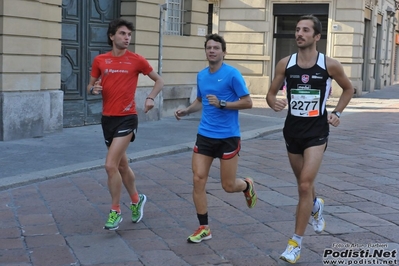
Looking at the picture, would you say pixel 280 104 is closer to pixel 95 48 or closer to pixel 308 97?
pixel 308 97

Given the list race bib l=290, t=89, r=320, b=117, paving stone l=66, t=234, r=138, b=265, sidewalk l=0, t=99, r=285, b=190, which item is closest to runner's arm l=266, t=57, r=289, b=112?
race bib l=290, t=89, r=320, b=117

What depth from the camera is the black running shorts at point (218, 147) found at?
5.51 metres

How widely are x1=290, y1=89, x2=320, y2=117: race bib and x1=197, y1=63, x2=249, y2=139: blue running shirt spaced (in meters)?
0.51

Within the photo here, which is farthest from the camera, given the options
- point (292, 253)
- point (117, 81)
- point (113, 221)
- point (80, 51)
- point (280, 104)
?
point (80, 51)

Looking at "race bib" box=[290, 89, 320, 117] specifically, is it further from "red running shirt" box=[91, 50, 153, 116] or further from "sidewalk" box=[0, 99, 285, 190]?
"sidewalk" box=[0, 99, 285, 190]

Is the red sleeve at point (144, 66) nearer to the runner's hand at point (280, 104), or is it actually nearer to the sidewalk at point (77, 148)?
the runner's hand at point (280, 104)

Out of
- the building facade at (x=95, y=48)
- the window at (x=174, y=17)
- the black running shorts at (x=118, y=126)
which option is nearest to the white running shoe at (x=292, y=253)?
the black running shorts at (x=118, y=126)

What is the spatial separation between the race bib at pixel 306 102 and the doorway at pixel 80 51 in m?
8.33

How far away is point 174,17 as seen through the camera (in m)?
16.5

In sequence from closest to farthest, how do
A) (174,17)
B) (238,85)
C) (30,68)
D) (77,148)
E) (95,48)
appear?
(238,85) < (77,148) < (30,68) < (95,48) < (174,17)

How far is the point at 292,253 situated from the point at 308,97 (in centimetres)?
121

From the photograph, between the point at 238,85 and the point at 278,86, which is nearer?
the point at 278,86

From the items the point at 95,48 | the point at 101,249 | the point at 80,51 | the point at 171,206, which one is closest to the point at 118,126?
the point at 101,249

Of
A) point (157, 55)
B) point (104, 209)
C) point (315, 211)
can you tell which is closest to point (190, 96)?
point (157, 55)
